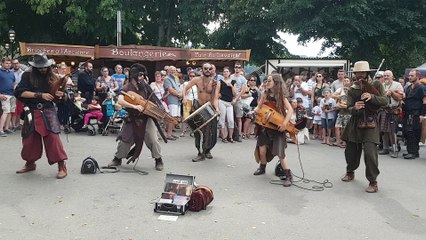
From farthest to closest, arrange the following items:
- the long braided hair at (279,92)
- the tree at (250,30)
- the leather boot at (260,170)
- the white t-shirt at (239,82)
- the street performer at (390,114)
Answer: the tree at (250,30) < the white t-shirt at (239,82) < the street performer at (390,114) < the leather boot at (260,170) < the long braided hair at (279,92)

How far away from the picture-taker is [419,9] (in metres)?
25.2

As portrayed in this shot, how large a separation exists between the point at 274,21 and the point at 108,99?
18.4 m

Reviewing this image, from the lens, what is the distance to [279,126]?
7.11 meters

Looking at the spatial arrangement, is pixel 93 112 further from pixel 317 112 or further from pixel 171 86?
pixel 317 112

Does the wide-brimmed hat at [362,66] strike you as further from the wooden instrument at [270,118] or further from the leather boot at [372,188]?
the leather boot at [372,188]

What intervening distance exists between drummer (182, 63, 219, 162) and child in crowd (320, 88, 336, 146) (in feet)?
12.7

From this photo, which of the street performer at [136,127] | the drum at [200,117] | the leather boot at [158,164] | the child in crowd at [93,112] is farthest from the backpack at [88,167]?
the child in crowd at [93,112]

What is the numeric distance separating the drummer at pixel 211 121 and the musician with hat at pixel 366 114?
2.58 meters

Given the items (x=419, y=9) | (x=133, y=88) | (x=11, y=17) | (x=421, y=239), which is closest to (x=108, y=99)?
(x=133, y=88)

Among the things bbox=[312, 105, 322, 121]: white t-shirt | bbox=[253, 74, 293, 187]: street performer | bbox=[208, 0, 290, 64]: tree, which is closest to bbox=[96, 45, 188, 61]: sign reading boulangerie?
bbox=[312, 105, 322, 121]: white t-shirt

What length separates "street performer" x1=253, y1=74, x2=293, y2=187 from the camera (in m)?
7.15

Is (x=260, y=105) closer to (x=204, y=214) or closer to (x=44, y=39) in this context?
(x=204, y=214)

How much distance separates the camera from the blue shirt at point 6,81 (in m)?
11.0

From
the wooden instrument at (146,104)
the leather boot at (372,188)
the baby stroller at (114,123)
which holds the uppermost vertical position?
the wooden instrument at (146,104)
